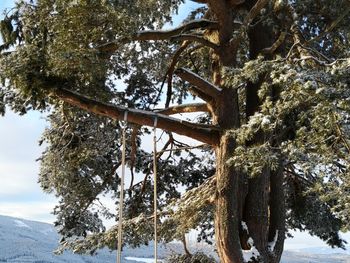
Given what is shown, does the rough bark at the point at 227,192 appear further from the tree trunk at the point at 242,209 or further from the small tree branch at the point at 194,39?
the small tree branch at the point at 194,39

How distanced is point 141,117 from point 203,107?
1.10 metres

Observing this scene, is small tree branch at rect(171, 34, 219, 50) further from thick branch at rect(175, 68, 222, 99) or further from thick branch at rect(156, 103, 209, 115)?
thick branch at rect(156, 103, 209, 115)

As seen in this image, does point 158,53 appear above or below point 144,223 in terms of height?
above

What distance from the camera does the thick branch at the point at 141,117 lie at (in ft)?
17.2

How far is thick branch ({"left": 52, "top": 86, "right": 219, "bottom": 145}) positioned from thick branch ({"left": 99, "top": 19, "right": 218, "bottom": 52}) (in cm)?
65

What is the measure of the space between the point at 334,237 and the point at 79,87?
5307mm

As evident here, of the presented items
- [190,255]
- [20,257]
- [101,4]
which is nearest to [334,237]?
[190,255]

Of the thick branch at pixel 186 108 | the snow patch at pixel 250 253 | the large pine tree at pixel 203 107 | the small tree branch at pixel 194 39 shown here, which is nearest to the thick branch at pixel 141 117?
the large pine tree at pixel 203 107

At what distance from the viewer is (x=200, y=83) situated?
5.71 metres

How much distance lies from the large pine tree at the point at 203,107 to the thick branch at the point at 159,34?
0.02 m

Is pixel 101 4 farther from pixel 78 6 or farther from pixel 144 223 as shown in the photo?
pixel 144 223

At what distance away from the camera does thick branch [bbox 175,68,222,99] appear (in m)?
5.70

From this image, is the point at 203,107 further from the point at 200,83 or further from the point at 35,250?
the point at 35,250

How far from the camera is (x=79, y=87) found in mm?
5406
